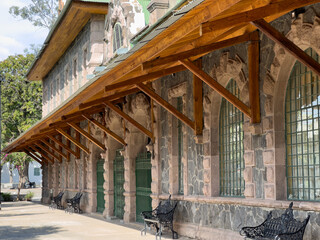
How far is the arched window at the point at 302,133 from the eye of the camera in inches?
339

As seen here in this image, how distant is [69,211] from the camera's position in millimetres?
22734

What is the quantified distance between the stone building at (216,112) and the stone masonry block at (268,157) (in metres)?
0.03

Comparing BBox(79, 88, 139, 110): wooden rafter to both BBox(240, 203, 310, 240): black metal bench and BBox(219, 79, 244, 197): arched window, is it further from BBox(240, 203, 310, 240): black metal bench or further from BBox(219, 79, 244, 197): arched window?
BBox(240, 203, 310, 240): black metal bench

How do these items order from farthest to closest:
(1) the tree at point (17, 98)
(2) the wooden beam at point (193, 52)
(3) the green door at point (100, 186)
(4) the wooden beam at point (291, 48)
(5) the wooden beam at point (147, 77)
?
(1) the tree at point (17, 98) < (3) the green door at point (100, 186) < (5) the wooden beam at point (147, 77) < (2) the wooden beam at point (193, 52) < (4) the wooden beam at point (291, 48)


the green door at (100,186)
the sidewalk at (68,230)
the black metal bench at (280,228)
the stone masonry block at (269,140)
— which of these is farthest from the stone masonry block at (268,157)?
the green door at (100,186)

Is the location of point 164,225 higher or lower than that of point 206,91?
lower

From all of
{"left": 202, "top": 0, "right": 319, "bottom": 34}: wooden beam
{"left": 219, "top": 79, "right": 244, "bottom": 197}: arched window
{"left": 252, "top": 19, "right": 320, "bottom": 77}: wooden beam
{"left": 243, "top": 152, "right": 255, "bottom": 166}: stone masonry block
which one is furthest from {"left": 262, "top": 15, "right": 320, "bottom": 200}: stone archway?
{"left": 202, "top": 0, "right": 319, "bottom": 34}: wooden beam

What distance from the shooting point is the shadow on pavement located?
1344 cm

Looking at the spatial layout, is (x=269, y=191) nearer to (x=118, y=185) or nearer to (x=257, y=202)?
(x=257, y=202)

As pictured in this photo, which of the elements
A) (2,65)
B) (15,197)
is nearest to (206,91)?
(15,197)

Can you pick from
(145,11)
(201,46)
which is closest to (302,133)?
(201,46)

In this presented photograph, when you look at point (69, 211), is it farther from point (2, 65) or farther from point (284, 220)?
point (2, 65)

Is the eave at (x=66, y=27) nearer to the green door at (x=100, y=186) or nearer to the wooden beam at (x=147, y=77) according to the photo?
the green door at (x=100, y=186)

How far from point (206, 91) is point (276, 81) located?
8.74 ft
